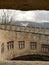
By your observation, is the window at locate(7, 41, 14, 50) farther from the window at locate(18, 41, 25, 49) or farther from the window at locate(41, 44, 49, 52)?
the window at locate(41, 44, 49, 52)

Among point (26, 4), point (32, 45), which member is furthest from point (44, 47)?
point (26, 4)

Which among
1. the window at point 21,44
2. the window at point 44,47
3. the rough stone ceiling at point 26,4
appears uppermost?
the rough stone ceiling at point 26,4

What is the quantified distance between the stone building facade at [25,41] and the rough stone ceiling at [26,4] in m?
9.52

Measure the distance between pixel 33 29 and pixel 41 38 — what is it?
2.42ft

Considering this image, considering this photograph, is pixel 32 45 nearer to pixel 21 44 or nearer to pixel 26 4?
pixel 21 44

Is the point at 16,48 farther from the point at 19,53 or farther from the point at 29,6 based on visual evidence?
the point at 29,6

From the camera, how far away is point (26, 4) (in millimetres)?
434

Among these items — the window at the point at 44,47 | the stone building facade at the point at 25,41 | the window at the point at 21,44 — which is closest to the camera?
the stone building facade at the point at 25,41

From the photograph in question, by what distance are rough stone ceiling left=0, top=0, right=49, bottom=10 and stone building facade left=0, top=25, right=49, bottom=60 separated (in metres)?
9.52

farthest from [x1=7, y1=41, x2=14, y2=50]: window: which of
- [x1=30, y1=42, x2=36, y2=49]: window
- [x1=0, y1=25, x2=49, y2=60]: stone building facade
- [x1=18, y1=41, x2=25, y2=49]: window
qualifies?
[x1=30, y1=42, x2=36, y2=49]: window

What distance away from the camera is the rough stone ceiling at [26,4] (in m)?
0.42

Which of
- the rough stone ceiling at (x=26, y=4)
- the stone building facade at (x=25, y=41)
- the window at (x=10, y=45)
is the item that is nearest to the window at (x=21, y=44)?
the stone building facade at (x=25, y=41)

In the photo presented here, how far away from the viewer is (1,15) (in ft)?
39.5

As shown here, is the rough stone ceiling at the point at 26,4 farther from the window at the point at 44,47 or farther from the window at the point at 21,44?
the window at the point at 44,47
